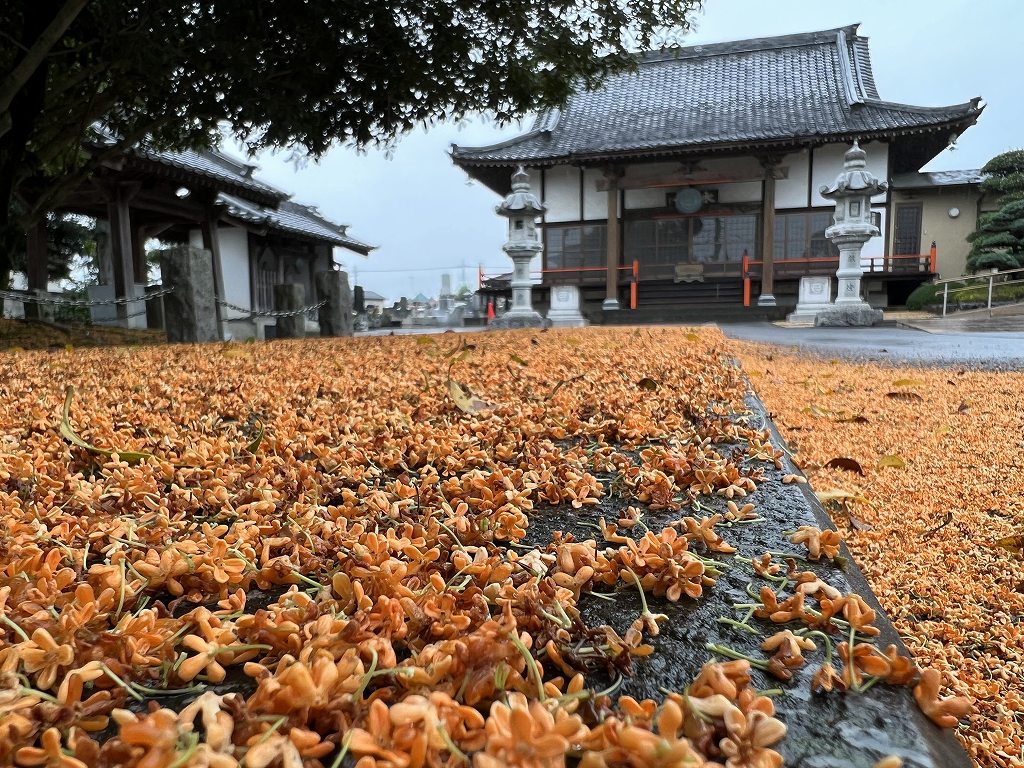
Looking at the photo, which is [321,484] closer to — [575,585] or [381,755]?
[575,585]

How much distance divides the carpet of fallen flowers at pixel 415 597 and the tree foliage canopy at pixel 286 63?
3954 millimetres

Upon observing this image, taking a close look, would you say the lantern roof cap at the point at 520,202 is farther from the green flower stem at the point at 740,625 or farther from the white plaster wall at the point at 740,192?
the green flower stem at the point at 740,625

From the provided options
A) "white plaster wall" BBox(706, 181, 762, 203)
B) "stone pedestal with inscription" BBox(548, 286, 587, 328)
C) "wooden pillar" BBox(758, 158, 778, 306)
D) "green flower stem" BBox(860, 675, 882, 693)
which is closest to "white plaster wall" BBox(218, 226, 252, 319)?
"stone pedestal with inscription" BBox(548, 286, 587, 328)

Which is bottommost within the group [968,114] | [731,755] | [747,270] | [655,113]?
[731,755]

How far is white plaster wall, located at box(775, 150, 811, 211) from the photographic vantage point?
45.6ft

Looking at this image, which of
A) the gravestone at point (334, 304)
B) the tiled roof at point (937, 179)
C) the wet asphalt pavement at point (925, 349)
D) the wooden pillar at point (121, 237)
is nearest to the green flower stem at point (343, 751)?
the wet asphalt pavement at point (925, 349)

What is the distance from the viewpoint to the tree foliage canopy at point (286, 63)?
4.35 m

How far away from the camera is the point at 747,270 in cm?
1378

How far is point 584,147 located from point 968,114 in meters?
7.08

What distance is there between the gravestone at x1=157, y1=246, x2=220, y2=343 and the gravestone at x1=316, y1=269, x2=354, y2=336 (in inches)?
83.3

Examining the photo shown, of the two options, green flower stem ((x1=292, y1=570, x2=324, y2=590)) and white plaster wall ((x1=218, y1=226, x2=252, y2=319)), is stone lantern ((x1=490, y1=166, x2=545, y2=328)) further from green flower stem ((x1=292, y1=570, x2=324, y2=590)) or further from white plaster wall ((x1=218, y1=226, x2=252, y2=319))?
green flower stem ((x1=292, y1=570, x2=324, y2=590))

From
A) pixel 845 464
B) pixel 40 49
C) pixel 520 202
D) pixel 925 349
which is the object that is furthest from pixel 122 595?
pixel 520 202

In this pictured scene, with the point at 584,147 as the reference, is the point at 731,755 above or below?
below

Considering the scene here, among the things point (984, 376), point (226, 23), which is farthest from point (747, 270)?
point (226, 23)
